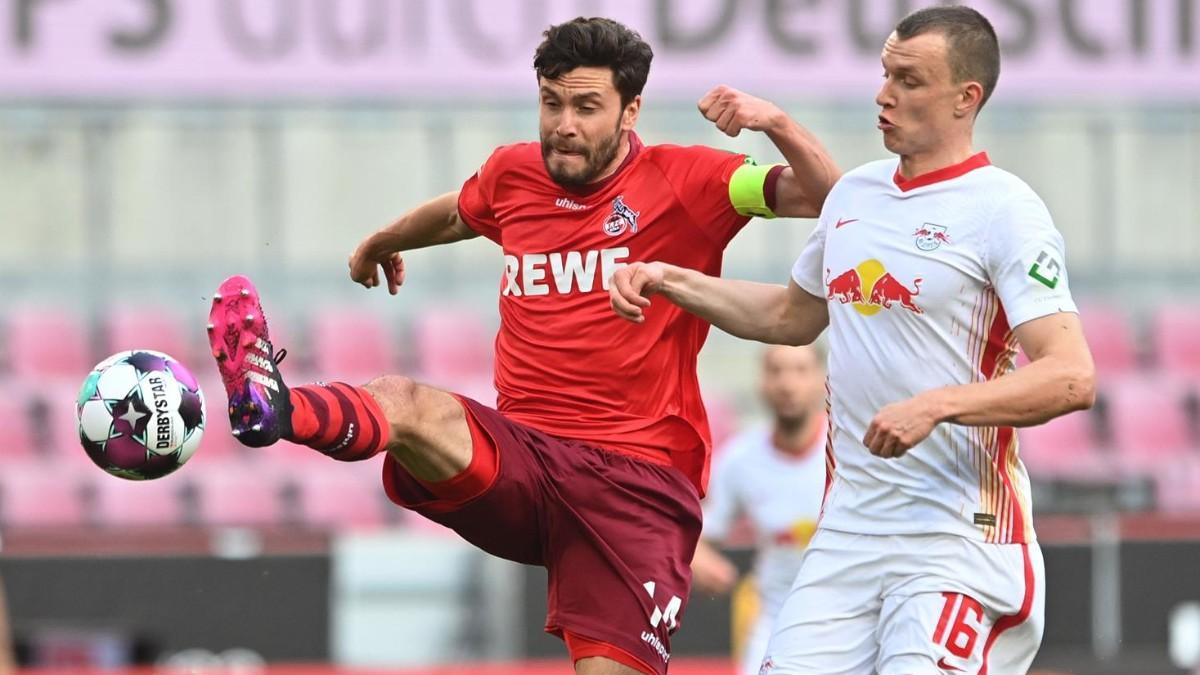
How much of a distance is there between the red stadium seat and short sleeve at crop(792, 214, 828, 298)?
852cm

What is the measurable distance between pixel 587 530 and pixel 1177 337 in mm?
10543

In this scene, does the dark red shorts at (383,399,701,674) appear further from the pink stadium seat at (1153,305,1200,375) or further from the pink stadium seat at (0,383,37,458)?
the pink stadium seat at (1153,305,1200,375)

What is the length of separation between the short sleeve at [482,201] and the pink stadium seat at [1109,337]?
32.5 feet

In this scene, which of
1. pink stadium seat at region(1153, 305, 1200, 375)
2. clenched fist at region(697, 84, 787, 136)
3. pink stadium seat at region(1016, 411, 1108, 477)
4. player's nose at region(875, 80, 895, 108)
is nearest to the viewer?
player's nose at region(875, 80, 895, 108)

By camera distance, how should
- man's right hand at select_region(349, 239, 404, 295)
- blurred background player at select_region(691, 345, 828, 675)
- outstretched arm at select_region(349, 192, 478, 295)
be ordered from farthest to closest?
blurred background player at select_region(691, 345, 828, 675) → man's right hand at select_region(349, 239, 404, 295) → outstretched arm at select_region(349, 192, 478, 295)

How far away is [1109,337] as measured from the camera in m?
15.7

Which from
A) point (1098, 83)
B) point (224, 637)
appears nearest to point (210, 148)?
point (224, 637)

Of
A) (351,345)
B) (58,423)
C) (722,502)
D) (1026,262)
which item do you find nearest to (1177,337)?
(351,345)

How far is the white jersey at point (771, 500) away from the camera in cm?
908

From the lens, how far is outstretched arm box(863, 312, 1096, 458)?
498 centimetres

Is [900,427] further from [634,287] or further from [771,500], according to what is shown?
[771,500]

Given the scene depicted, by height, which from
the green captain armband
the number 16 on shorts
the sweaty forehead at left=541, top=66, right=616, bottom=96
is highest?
the sweaty forehead at left=541, top=66, right=616, bottom=96

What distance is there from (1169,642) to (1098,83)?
153 inches

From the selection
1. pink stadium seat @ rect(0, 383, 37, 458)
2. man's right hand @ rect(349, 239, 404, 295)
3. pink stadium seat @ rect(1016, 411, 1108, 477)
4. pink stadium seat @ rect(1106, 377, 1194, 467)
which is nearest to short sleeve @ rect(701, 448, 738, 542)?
man's right hand @ rect(349, 239, 404, 295)
